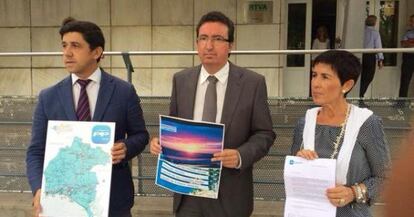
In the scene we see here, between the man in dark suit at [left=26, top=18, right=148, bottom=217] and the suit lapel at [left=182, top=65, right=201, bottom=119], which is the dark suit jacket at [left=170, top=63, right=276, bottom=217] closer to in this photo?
the suit lapel at [left=182, top=65, right=201, bottom=119]

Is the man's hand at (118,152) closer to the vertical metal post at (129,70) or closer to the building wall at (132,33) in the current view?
the vertical metal post at (129,70)

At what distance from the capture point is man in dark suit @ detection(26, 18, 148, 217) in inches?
104

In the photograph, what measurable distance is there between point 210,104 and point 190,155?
1.09 ft

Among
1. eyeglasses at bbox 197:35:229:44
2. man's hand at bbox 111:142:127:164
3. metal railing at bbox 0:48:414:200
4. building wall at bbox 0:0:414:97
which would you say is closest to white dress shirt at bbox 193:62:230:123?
eyeglasses at bbox 197:35:229:44

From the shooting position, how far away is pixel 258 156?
2.66 metres

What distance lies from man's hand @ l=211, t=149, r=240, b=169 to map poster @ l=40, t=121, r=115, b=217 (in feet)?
1.83

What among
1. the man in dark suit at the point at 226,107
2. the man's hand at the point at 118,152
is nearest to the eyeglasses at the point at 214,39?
the man in dark suit at the point at 226,107

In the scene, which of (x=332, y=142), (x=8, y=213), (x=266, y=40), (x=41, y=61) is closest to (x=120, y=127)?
(x=332, y=142)

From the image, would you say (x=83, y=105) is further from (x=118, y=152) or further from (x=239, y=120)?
(x=239, y=120)

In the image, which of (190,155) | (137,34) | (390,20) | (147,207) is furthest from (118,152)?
(390,20)

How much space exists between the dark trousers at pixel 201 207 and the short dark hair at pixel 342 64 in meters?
0.95

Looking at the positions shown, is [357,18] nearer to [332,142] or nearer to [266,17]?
[332,142]

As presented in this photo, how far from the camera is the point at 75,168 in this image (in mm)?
2605

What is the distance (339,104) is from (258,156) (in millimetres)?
507
